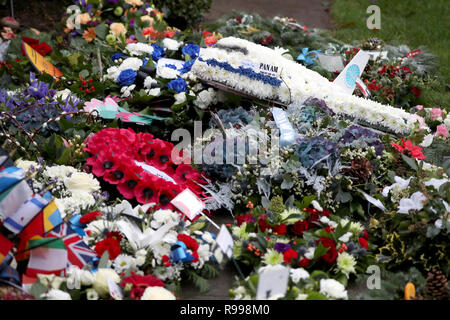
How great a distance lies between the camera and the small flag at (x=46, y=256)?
78.9 inches

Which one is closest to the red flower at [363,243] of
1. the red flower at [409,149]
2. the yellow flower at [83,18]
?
the red flower at [409,149]

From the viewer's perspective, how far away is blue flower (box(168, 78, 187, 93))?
3488mm

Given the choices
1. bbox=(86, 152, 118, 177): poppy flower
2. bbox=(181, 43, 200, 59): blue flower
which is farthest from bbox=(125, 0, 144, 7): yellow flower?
bbox=(86, 152, 118, 177): poppy flower

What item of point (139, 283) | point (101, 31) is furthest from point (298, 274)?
point (101, 31)

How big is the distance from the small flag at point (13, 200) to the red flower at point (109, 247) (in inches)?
15.4

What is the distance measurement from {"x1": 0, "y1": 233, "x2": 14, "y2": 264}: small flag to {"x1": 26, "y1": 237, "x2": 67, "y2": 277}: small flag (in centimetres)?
8

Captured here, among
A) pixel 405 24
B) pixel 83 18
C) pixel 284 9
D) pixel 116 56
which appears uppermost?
pixel 284 9

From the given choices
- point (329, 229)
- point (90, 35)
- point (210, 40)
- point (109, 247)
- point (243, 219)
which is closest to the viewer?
point (109, 247)

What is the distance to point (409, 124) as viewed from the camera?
325 cm

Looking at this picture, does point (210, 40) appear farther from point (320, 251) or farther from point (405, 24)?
point (405, 24)

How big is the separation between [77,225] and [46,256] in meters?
0.40

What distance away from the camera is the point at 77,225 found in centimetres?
241

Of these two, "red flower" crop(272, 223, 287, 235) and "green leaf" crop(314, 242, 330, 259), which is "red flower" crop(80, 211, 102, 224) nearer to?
"red flower" crop(272, 223, 287, 235)
